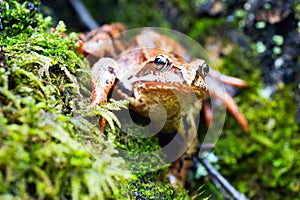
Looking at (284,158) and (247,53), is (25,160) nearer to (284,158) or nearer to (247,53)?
(284,158)

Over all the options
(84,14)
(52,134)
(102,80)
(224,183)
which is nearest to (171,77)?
(102,80)

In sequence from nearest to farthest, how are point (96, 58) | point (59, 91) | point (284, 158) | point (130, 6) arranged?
point (59, 91)
point (96, 58)
point (284, 158)
point (130, 6)

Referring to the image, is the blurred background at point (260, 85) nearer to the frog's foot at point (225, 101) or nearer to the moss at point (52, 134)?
the frog's foot at point (225, 101)

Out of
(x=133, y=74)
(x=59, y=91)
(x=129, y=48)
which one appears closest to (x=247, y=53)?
(x=129, y=48)

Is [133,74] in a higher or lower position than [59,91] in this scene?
higher

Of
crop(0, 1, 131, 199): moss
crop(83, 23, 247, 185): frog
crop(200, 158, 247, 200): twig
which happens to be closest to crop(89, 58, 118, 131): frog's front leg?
crop(83, 23, 247, 185): frog

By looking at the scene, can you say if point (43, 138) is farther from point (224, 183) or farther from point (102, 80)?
point (224, 183)

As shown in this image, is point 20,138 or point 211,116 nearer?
point 20,138

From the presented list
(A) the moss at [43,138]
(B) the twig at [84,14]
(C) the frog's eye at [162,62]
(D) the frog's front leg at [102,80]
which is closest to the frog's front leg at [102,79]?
(D) the frog's front leg at [102,80]
